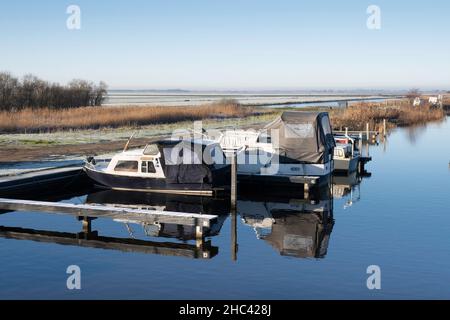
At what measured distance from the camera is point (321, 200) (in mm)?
28812

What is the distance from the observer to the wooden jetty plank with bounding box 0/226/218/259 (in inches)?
742

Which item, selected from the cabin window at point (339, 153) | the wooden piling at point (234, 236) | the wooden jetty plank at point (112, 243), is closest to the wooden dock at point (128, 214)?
the wooden jetty plank at point (112, 243)

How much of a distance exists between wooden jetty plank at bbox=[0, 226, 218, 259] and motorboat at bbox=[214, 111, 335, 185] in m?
11.1

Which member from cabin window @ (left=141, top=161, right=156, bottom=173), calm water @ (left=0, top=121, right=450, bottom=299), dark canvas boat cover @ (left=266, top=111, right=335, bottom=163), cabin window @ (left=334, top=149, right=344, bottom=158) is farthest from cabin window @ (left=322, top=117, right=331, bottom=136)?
cabin window @ (left=141, top=161, right=156, bottom=173)

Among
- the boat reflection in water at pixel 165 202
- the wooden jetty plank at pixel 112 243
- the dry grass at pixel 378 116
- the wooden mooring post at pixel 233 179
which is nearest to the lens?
the wooden jetty plank at pixel 112 243

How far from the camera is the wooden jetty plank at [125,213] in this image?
764 inches

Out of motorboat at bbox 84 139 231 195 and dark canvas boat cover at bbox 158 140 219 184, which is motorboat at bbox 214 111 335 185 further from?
dark canvas boat cover at bbox 158 140 219 184

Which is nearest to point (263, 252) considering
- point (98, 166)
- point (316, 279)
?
point (316, 279)

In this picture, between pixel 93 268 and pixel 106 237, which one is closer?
pixel 93 268

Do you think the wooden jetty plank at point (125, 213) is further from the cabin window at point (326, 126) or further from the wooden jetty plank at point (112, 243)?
the cabin window at point (326, 126)

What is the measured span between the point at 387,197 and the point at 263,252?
1158cm

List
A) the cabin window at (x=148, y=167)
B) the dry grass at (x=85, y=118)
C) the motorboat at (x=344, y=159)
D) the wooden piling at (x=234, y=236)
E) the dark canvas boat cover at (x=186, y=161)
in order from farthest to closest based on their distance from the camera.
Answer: the dry grass at (x=85, y=118) < the motorboat at (x=344, y=159) < the cabin window at (x=148, y=167) < the dark canvas boat cover at (x=186, y=161) < the wooden piling at (x=234, y=236)

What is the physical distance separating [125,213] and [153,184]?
319 inches

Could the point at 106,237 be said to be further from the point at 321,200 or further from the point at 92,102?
the point at 92,102
